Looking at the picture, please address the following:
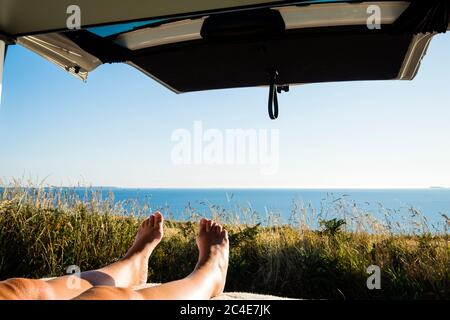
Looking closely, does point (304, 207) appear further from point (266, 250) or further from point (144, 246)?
point (144, 246)

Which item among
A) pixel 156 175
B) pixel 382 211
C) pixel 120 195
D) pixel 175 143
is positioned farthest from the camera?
pixel 156 175

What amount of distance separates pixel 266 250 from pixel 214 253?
1370 mm

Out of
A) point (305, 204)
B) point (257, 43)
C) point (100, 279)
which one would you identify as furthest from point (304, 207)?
point (100, 279)

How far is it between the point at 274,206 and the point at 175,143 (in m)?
1.64

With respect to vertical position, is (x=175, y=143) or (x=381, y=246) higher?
(x=175, y=143)

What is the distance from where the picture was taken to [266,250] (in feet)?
10.6

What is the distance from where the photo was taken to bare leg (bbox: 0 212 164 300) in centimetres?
107

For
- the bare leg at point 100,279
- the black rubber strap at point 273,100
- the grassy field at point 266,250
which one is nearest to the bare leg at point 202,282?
the bare leg at point 100,279

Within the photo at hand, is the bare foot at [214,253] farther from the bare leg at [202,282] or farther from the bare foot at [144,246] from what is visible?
the bare foot at [144,246]

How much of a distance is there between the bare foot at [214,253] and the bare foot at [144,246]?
0.24 m

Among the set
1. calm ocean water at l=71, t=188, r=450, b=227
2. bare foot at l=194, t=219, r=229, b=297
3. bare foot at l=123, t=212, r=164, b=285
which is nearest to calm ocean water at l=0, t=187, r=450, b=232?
calm ocean water at l=71, t=188, r=450, b=227
